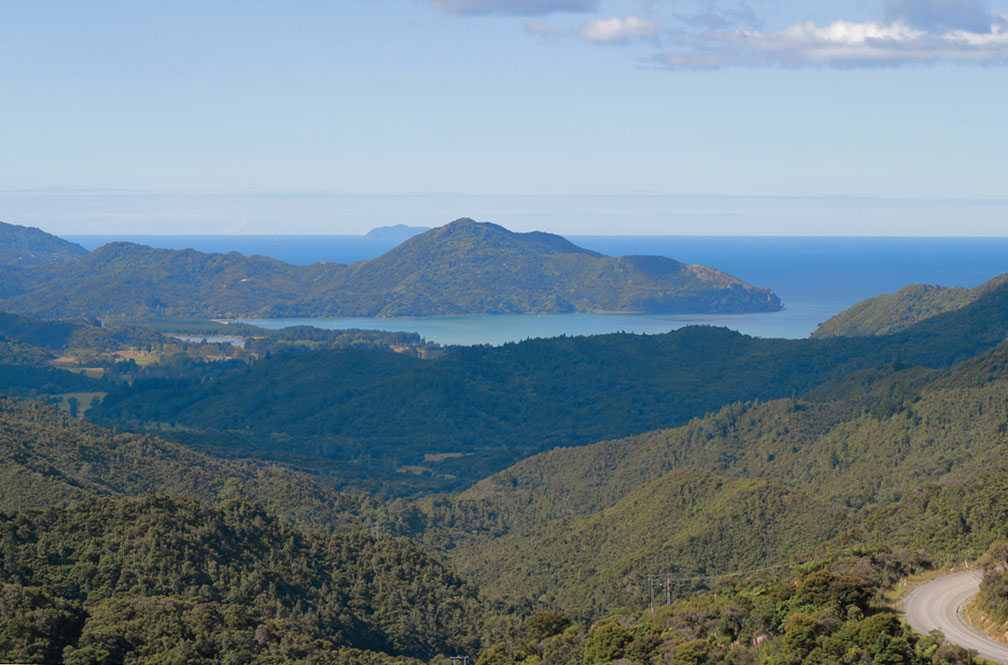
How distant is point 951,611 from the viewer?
42.8 metres

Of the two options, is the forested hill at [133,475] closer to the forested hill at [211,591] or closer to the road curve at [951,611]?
the forested hill at [211,591]

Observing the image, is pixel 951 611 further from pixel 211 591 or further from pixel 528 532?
pixel 528 532

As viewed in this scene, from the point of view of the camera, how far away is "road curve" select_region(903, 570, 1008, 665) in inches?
1508

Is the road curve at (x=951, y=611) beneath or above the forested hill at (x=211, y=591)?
above

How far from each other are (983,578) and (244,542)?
47.5 meters

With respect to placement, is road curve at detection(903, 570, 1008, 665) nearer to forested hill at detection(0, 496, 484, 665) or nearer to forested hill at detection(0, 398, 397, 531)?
forested hill at detection(0, 496, 484, 665)

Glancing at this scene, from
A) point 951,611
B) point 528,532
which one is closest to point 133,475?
point 528,532

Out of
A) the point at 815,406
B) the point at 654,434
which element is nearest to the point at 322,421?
the point at 654,434

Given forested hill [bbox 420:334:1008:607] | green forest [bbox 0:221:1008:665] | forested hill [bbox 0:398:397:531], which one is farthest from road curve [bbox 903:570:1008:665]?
forested hill [bbox 0:398:397:531]

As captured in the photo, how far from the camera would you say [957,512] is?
60.1 m

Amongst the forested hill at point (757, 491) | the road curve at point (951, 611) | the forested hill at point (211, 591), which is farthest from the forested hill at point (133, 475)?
the road curve at point (951, 611)

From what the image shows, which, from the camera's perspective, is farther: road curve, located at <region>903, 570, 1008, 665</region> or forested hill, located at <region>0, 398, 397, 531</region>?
forested hill, located at <region>0, 398, 397, 531</region>

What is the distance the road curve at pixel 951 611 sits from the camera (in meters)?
38.3

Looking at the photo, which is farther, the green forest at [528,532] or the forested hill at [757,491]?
the forested hill at [757,491]
